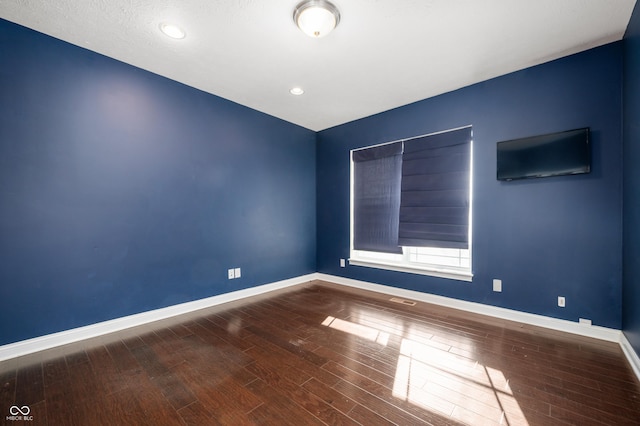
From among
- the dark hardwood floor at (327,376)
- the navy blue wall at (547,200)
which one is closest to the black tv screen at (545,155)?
the navy blue wall at (547,200)

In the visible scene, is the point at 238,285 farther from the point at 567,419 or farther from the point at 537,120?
the point at 537,120

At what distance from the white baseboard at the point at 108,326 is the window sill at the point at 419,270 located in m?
1.78

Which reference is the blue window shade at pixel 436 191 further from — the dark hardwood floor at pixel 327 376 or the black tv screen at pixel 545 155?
the dark hardwood floor at pixel 327 376

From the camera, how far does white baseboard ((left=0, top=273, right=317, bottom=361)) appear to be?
2208mm

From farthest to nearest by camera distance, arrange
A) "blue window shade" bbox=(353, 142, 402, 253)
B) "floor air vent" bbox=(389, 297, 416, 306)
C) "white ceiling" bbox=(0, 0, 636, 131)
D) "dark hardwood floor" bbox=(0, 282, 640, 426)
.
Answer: "blue window shade" bbox=(353, 142, 402, 253) → "floor air vent" bbox=(389, 297, 416, 306) → "white ceiling" bbox=(0, 0, 636, 131) → "dark hardwood floor" bbox=(0, 282, 640, 426)

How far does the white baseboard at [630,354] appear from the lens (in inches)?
76.0

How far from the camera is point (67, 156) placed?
245cm

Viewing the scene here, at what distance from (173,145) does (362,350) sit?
3155 mm

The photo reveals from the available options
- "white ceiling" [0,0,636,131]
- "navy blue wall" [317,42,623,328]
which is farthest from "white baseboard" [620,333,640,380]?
"white ceiling" [0,0,636,131]

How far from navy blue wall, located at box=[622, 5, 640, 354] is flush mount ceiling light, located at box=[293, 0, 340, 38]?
2.35 m

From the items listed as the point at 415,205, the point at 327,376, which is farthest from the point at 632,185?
the point at 327,376

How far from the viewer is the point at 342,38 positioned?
93.3 inches

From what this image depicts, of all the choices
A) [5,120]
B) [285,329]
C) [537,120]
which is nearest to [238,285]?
[285,329]

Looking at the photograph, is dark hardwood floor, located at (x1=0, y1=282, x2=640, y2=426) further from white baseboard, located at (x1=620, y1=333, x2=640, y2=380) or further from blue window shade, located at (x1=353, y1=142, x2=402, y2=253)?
blue window shade, located at (x1=353, y1=142, x2=402, y2=253)
